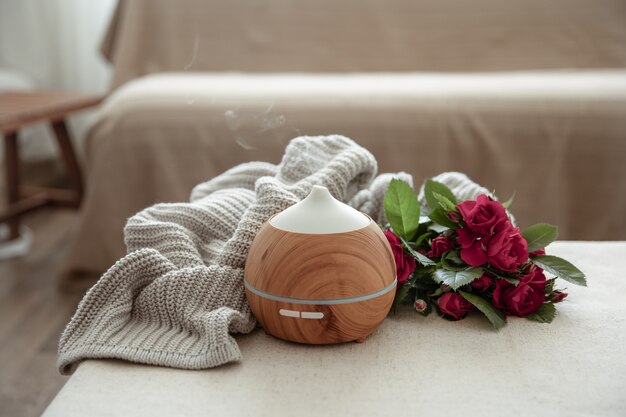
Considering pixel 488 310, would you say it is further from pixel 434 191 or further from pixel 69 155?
pixel 69 155

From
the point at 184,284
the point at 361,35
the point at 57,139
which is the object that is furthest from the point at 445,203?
the point at 57,139

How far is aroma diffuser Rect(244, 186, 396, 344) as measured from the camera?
1.91 feet

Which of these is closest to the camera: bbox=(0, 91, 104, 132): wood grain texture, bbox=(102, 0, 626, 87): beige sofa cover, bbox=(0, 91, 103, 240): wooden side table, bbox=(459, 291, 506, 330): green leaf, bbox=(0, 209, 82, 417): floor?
bbox=(459, 291, 506, 330): green leaf

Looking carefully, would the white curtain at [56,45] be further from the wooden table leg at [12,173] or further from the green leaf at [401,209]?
the green leaf at [401,209]

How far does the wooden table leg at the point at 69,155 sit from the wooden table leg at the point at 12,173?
0.39 ft

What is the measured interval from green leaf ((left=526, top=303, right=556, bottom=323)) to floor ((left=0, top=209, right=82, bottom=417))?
92 centimetres

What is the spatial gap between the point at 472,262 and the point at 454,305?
0.14 feet

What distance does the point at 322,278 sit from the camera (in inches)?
22.8

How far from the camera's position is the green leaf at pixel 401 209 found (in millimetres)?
717

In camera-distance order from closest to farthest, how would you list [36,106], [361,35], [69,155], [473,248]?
[473,248], [36,106], [361,35], [69,155]

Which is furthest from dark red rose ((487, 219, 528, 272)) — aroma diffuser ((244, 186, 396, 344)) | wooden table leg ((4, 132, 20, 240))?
wooden table leg ((4, 132, 20, 240))

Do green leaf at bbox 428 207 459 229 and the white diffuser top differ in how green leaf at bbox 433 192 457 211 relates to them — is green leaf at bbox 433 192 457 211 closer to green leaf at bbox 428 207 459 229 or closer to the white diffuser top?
green leaf at bbox 428 207 459 229

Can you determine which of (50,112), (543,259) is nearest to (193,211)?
(543,259)

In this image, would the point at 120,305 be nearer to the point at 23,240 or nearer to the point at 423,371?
the point at 423,371
